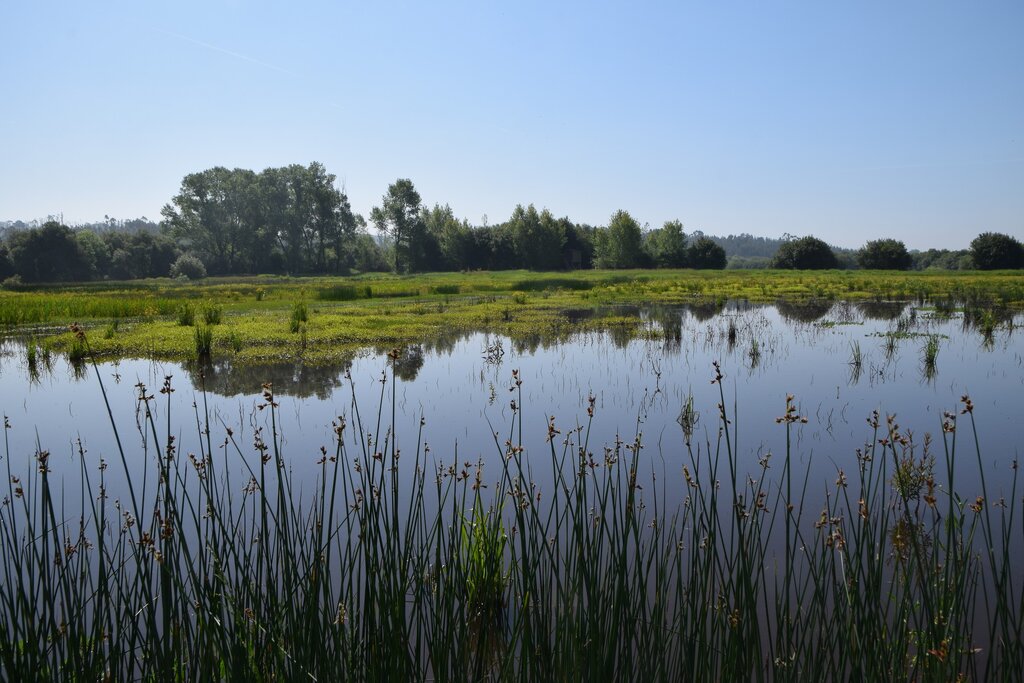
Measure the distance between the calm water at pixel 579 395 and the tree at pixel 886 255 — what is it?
131 ft

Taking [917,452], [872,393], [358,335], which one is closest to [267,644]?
[917,452]

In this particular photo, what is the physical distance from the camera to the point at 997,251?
152 ft

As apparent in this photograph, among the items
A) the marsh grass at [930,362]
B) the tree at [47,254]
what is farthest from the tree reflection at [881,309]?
the tree at [47,254]

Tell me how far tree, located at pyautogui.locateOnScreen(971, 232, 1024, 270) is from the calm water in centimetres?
3940

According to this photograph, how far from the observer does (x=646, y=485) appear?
5188 millimetres

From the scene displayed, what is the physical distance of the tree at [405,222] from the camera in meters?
62.2

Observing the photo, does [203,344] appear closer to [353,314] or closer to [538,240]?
[353,314]

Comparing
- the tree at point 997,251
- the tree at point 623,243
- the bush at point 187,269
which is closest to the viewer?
the tree at point 997,251

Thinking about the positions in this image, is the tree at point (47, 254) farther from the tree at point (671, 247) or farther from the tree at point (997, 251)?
the tree at point (997, 251)

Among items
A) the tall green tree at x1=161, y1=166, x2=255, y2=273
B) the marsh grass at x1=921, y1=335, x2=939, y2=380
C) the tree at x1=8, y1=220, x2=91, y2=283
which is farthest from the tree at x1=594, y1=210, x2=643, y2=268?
the marsh grass at x1=921, y1=335, x2=939, y2=380

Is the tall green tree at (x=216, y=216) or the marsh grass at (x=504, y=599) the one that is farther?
the tall green tree at (x=216, y=216)

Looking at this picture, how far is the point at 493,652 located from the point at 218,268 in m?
63.7


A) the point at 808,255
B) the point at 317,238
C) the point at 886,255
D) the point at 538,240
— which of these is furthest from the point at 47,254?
the point at 886,255

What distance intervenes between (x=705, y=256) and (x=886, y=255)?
13.9 m
